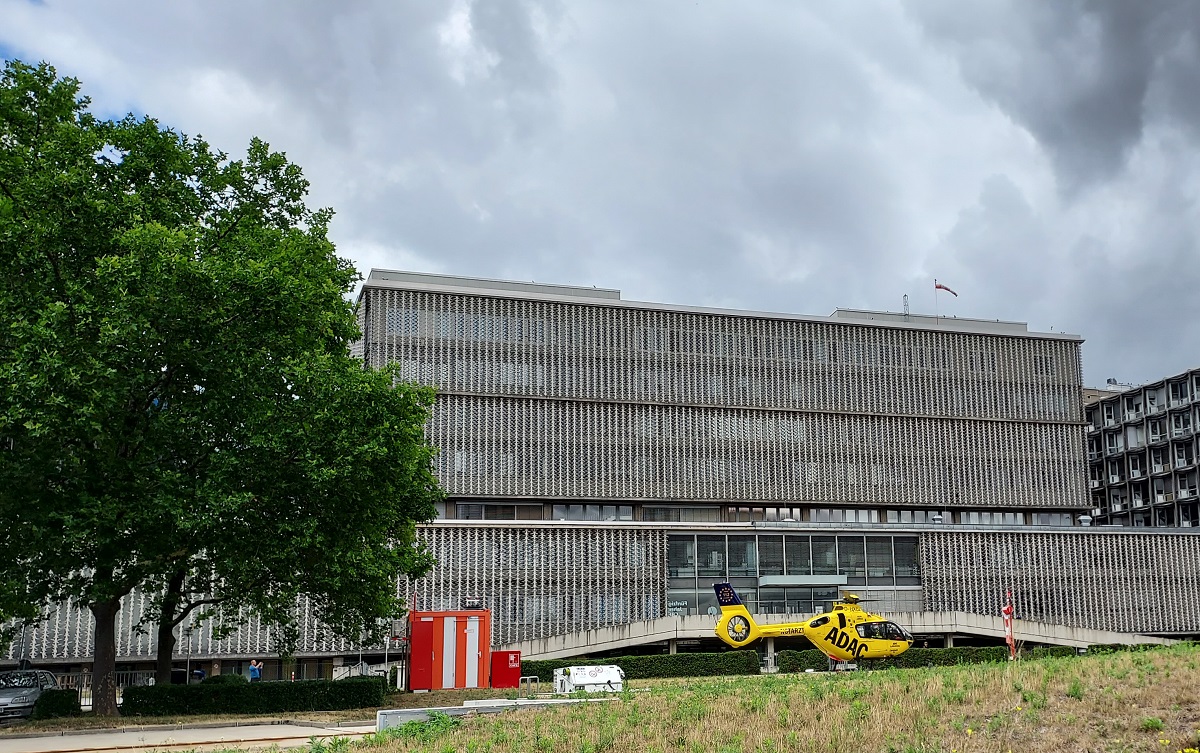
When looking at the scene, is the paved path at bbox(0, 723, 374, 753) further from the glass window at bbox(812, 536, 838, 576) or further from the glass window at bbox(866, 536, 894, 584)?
the glass window at bbox(866, 536, 894, 584)

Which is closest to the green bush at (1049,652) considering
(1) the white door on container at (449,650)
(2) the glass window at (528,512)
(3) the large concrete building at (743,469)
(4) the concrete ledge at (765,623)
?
(4) the concrete ledge at (765,623)

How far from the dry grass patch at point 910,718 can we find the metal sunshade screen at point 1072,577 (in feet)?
172

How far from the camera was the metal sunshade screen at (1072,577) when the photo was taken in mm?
73062

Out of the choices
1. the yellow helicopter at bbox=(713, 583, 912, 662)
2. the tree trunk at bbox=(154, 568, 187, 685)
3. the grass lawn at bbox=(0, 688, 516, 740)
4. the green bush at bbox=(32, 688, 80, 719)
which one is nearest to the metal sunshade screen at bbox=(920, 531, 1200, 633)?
the yellow helicopter at bbox=(713, 583, 912, 662)

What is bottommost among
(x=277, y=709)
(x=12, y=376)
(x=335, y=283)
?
(x=277, y=709)

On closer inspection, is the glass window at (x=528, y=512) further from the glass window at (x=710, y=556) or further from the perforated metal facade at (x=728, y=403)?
the glass window at (x=710, y=556)

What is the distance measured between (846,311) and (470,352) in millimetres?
30065

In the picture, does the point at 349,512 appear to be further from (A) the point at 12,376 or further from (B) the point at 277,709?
(A) the point at 12,376

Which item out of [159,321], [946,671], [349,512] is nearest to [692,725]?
[946,671]

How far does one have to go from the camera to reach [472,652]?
43.2 meters

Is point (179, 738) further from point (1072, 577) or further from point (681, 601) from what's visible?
Answer: point (1072, 577)

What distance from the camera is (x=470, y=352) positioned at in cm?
7256

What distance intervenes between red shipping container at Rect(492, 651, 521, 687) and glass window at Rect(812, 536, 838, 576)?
32.3m

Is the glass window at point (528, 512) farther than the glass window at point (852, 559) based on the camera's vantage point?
Yes
